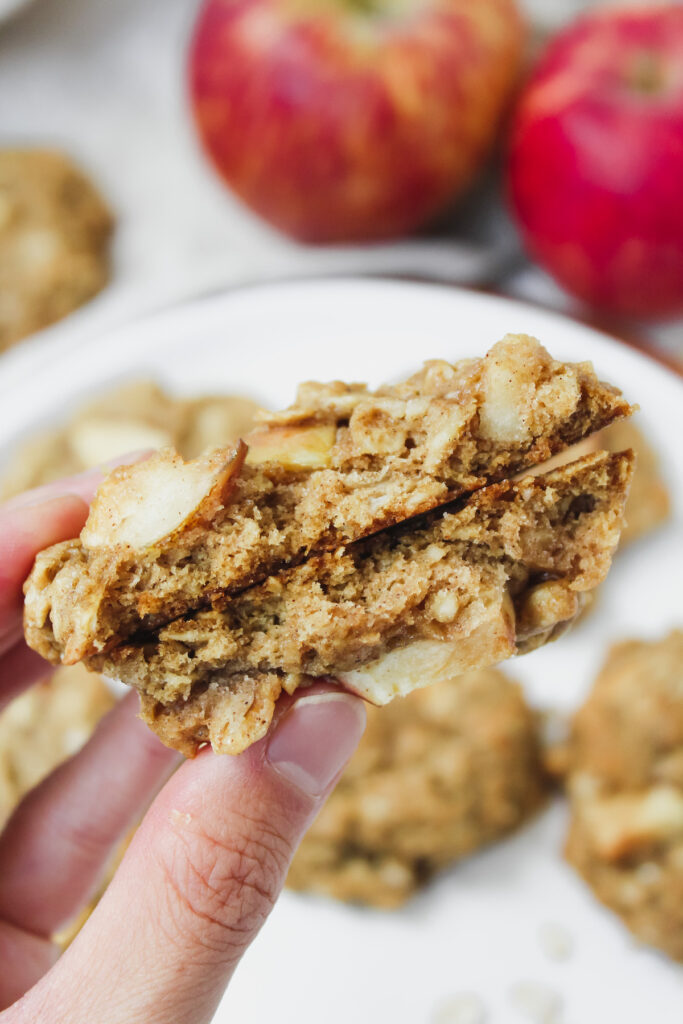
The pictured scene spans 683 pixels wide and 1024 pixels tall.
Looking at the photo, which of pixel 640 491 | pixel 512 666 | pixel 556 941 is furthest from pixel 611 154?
pixel 556 941

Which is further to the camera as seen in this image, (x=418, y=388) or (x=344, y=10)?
(x=344, y=10)

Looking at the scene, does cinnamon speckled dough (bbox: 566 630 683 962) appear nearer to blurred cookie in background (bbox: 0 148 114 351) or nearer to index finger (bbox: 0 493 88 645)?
index finger (bbox: 0 493 88 645)

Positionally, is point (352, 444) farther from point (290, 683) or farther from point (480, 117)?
point (480, 117)

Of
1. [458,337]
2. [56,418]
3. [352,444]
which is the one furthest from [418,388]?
[56,418]

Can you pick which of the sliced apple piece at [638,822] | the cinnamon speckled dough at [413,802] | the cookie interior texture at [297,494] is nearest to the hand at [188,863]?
the cookie interior texture at [297,494]

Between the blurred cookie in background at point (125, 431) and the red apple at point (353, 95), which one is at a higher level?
the red apple at point (353, 95)

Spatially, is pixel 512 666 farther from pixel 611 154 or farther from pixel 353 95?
pixel 353 95

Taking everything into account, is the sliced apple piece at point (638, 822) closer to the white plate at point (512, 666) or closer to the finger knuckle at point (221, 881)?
the white plate at point (512, 666)

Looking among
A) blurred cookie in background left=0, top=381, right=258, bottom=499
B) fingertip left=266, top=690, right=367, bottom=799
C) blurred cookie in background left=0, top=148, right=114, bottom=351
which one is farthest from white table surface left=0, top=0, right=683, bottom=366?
fingertip left=266, top=690, right=367, bottom=799
